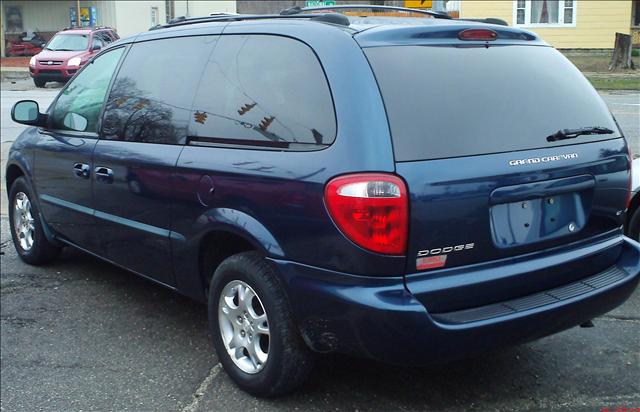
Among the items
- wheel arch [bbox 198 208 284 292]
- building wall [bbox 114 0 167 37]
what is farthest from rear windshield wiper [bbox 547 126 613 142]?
building wall [bbox 114 0 167 37]

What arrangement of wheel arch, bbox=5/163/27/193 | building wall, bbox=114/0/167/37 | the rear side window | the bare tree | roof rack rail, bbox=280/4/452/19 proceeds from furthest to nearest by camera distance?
building wall, bbox=114/0/167/37, wheel arch, bbox=5/163/27/193, the bare tree, roof rack rail, bbox=280/4/452/19, the rear side window

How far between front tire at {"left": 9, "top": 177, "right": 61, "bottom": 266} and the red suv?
5431mm

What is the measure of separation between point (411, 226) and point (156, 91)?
1.99 m

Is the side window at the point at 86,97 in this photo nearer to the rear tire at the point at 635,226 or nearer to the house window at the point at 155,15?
the rear tire at the point at 635,226

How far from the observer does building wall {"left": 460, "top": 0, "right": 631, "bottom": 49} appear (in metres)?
5.98

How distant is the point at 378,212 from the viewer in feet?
9.96

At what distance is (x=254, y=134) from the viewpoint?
11.8 feet

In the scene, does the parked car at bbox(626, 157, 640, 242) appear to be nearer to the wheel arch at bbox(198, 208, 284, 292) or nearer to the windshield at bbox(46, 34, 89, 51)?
the wheel arch at bbox(198, 208, 284, 292)

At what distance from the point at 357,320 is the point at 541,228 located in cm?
97

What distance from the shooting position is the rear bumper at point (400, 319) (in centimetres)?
304

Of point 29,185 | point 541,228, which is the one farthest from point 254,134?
point 29,185

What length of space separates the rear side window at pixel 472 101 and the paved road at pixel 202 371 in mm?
909

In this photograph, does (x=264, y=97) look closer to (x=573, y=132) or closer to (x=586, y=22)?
(x=573, y=132)

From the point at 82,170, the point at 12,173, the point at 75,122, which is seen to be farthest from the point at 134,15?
the point at 82,170
